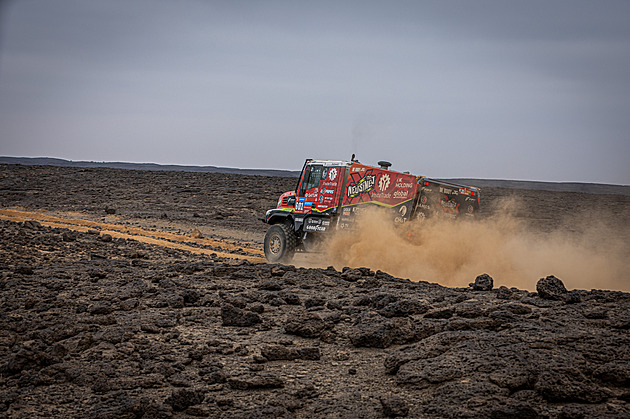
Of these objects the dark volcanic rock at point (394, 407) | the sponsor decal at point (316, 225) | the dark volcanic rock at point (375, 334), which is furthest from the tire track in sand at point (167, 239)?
the dark volcanic rock at point (394, 407)

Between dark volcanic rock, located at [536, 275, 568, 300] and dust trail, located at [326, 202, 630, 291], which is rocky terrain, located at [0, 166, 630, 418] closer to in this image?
dark volcanic rock, located at [536, 275, 568, 300]

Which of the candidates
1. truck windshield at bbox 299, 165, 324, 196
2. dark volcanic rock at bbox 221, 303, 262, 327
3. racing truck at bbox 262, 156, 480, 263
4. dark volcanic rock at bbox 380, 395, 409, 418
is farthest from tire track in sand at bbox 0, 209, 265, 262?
dark volcanic rock at bbox 380, 395, 409, 418

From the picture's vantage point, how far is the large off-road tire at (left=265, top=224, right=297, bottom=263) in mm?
16594

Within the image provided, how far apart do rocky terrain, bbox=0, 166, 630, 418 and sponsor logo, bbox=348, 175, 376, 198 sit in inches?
159

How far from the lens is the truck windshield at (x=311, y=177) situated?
1611 centimetres

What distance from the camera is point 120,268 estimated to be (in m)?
12.5

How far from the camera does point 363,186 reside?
1537 cm

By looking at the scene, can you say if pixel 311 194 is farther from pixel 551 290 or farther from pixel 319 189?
pixel 551 290

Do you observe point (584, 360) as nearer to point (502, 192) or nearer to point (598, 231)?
point (598, 231)

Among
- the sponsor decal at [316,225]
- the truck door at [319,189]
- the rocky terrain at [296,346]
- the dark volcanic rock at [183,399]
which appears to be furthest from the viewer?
the sponsor decal at [316,225]

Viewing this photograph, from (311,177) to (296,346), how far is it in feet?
31.2

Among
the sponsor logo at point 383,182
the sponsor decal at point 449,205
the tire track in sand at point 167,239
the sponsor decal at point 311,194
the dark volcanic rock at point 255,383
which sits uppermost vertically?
the sponsor logo at point 383,182

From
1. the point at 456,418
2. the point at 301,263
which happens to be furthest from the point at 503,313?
the point at 301,263

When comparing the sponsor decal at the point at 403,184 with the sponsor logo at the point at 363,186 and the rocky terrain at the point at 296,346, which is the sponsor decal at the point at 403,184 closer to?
the sponsor logo at the point at 363,186
